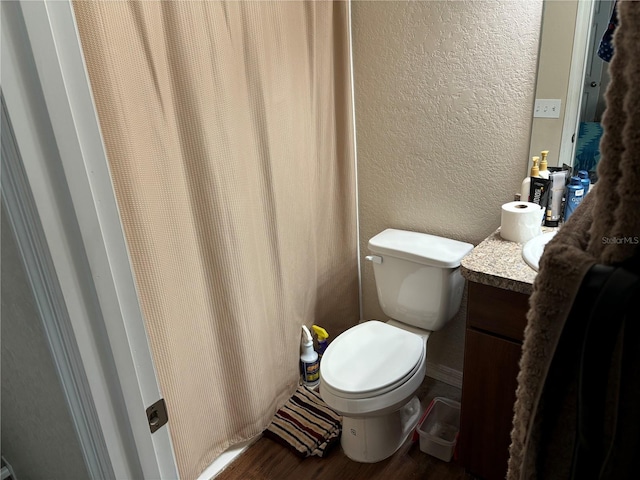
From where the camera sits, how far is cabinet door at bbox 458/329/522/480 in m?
1.47

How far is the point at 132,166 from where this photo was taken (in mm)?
1328

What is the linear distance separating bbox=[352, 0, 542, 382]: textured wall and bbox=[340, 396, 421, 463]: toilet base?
20.0 inches

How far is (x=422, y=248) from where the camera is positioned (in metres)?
1.91

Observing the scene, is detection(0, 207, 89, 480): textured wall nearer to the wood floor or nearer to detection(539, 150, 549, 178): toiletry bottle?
the wood floor

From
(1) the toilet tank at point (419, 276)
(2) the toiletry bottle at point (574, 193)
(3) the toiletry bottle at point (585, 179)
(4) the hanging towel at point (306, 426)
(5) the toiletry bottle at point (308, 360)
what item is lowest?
(4) the hanging towel at point (306, 426)

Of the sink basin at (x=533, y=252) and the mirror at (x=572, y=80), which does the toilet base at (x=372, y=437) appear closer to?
the sink basin at (x=533, y=252)

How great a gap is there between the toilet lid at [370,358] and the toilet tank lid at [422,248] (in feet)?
1.04

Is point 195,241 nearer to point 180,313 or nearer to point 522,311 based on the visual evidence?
point 180,313

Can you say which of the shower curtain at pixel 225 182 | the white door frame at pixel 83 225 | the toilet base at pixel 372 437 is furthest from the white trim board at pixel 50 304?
the toilet base at pixel 372 437

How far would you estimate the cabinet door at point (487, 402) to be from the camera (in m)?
1.47

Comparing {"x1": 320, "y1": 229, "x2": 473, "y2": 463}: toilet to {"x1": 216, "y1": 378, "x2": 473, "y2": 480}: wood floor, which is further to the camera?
{"x1": 216, "y1": 378, "x2": 473, "y2": 480}: wood floor

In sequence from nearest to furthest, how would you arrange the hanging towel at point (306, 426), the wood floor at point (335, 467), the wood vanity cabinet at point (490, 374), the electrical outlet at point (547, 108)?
the wood vanity cabinet at point (490, 374) → the electrical outlet at point (547, 108) → the wood floor at point (335, 467) → the hanging towel at point (306, 426)

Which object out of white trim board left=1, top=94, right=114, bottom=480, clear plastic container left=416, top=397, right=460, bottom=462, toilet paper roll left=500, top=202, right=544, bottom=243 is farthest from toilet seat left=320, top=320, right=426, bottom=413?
white trim board left=1, top=94, right=114, bottom=480

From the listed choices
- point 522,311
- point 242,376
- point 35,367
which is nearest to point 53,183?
point 35,367
